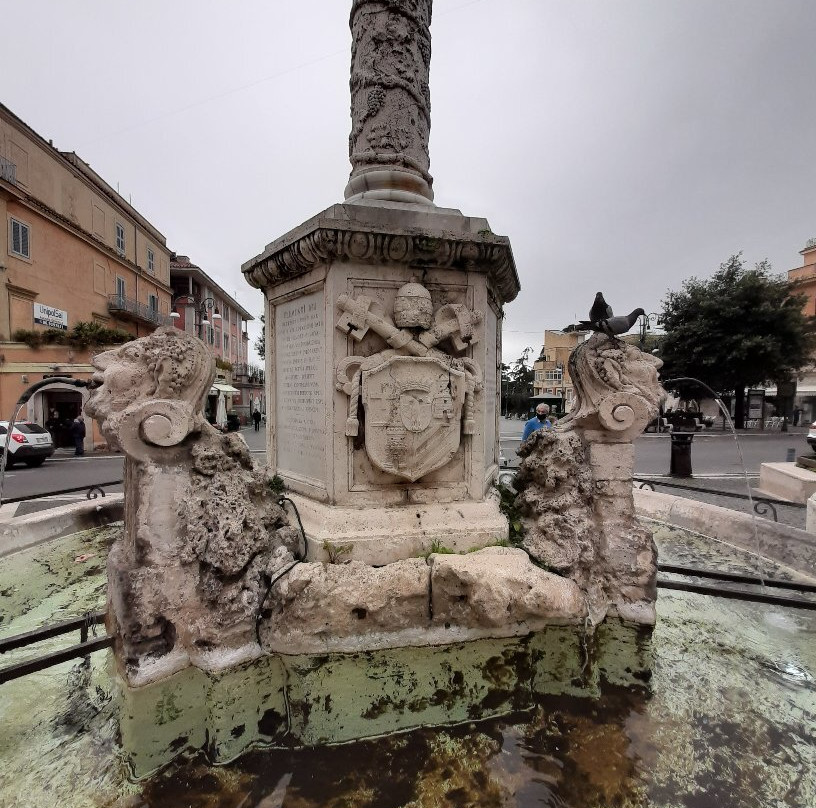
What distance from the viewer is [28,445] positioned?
1234 cm

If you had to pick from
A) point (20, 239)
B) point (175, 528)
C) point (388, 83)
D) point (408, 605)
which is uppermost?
point (20, 239)

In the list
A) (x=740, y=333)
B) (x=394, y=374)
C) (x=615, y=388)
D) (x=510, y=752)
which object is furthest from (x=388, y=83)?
(x=740, y=333)

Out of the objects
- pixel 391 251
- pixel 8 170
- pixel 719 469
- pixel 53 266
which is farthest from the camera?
pixel 53 266

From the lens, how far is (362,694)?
2.16 meters

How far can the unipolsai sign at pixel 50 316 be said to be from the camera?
17692mm

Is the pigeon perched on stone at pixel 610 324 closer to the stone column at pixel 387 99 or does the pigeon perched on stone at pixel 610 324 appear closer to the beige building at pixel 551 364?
the stone column at pixel 387 99

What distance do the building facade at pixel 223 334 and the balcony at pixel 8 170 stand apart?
9.68m

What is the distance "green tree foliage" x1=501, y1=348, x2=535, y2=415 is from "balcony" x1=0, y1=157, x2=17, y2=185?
37385 millimetres

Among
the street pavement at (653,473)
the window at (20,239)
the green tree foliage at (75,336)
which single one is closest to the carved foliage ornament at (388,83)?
the street pavement at (653,473)

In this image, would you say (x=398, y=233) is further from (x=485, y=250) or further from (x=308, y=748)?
(x=308, y=748)

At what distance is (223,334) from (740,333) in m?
37.7

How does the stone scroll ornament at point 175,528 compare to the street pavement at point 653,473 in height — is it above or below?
above

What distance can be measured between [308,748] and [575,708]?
4.07 ft

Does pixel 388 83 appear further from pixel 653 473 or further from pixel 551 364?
pixel 551 364
